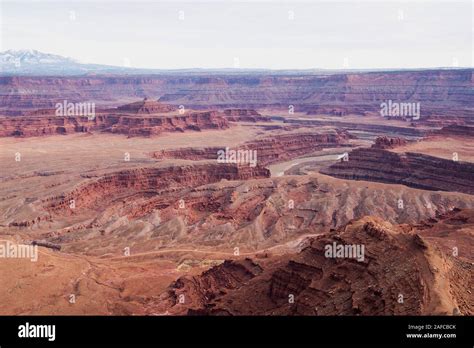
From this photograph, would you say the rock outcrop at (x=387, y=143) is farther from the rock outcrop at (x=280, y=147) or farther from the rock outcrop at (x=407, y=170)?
the rock outcrop at (x=280, y=147)

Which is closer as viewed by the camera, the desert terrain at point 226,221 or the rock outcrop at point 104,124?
the desert terrain at point 226,221

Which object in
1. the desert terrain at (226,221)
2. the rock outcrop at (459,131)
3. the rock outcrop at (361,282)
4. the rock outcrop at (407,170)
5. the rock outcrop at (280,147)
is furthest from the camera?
the rock outcrop at (280,147)

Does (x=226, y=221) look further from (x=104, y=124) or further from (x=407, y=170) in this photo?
(x=104, y=124)
